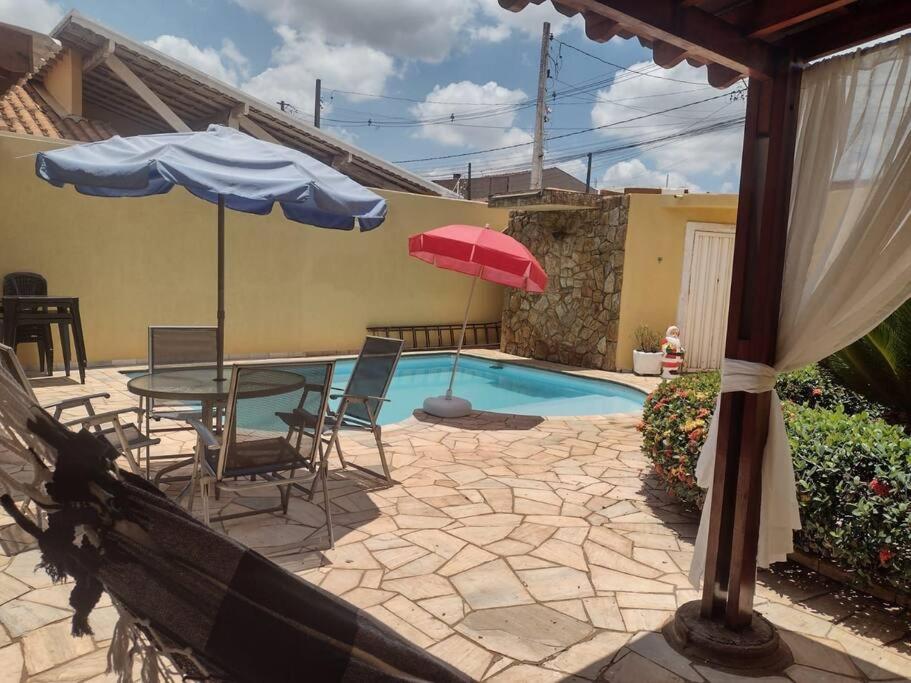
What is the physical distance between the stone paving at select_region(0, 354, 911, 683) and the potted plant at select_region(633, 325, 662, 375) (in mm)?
5350

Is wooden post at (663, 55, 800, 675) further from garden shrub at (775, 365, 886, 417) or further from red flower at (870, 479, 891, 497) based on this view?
garden shrub at (775, 365, 886, 417)

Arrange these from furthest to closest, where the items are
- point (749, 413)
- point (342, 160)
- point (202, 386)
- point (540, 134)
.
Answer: point (540, 134), point (342, 160), point (202, 386), point (749, 413)

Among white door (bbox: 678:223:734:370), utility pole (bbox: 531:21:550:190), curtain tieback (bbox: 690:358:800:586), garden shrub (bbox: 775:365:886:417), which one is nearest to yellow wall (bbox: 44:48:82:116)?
utility pole (bbox: 531:21:550:190)

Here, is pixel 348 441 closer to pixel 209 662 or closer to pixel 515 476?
pixel 515 476

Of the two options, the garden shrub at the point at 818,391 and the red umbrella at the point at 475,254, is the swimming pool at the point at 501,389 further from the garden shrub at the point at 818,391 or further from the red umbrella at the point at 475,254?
the garden shrub at the point at 818,391

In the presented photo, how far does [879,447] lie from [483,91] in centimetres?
3603

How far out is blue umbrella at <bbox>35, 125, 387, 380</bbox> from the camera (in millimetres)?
3588

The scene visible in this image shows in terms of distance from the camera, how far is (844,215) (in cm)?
230

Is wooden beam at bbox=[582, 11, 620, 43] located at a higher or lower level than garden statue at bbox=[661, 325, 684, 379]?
higher

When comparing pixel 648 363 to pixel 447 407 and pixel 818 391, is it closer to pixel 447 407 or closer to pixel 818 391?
pixel 447 407

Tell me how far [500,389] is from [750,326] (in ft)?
25.2

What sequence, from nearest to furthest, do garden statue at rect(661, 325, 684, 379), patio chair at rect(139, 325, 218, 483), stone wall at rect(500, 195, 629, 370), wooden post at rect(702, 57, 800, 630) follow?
wooden post at rect(702, 57, 800, 630) < patio chair at rect(139, 325, 218, 483) < garden statue at rect(661, 325, 684, 379) < stone wall at rect(500, 195, 629, 370)

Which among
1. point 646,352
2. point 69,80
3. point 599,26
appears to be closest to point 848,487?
point 599,26

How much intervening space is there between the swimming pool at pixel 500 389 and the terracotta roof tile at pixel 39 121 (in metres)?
4.56
